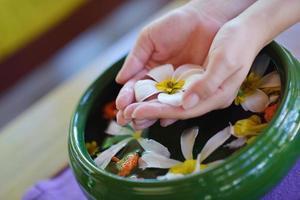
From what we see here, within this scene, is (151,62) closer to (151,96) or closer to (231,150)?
(151,96)

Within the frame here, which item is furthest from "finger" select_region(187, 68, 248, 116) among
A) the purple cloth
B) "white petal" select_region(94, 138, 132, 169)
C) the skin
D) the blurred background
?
the blurred background

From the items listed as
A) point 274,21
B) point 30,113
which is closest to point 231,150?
point 274,21

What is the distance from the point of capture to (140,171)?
0.54m

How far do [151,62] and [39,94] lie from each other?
0.78 m

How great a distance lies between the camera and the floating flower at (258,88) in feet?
1.85

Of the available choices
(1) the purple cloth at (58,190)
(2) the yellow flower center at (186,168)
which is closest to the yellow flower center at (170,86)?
(2) the yellow flower center at (186,168)

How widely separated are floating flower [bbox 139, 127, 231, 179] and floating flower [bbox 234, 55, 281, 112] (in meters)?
0.04

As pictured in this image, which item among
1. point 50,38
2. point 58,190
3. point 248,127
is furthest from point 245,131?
point 50,38

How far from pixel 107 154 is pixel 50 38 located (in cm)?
98

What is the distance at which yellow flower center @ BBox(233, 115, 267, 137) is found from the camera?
524mm

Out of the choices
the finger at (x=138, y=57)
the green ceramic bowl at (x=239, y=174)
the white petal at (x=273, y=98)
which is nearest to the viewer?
the green ceramic bowl at (x=239, y=174)

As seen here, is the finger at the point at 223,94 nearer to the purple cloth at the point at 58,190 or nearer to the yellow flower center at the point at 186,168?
the yellow flower center at the point at 186,168

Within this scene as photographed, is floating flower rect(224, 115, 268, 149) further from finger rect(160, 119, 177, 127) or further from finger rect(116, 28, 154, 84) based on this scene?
finger rect(116, 28, 154, 84)

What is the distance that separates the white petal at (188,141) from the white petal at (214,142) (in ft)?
0.05
